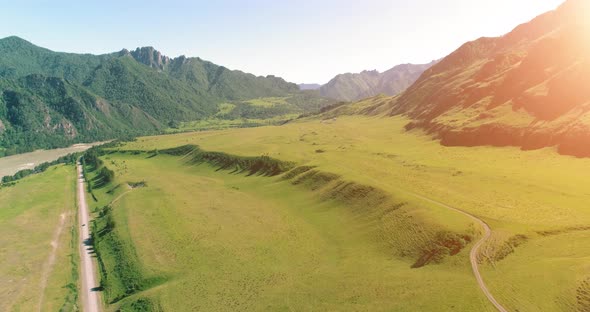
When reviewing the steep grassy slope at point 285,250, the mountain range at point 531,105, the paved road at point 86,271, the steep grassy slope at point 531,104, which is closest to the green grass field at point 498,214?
the steep grassy slope at point 285,250

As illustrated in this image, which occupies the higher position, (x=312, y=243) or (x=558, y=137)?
(x=558, y=137)

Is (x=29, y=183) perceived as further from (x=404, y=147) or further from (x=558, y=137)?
(x=558, y=137)

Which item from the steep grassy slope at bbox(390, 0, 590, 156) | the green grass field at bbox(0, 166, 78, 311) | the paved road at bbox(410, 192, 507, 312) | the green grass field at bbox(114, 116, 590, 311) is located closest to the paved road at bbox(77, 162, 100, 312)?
the green grass field at bbox(0, 166, 78, 311)

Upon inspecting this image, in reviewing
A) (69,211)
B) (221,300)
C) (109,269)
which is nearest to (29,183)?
(69,211)

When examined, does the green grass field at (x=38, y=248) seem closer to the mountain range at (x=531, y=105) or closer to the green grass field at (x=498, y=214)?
the green grass field at (x=498, y=214)

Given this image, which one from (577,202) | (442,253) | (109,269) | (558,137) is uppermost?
(558,137)
